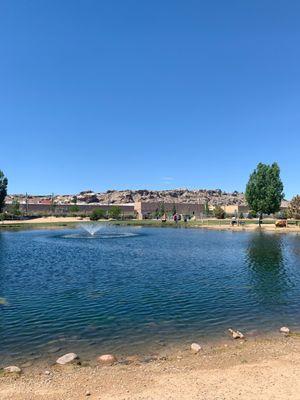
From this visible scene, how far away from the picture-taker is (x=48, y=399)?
395 inches

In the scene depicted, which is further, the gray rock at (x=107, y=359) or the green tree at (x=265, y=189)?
the green tree at (x=265, y=189)

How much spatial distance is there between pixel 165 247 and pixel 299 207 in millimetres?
52358

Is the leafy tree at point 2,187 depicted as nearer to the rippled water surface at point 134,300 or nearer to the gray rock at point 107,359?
the rippled water surface at point 134,300

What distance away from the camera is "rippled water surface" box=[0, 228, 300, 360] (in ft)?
50.8

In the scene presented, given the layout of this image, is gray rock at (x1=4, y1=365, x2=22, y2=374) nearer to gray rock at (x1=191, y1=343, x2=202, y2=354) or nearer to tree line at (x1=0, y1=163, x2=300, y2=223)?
gray rock at (x1=191, y1=343, x2=202, y2=354)

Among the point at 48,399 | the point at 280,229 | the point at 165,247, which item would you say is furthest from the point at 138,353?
the point at 280,229

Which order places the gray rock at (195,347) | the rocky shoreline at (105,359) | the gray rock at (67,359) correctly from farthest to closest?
the gray rock at (195,347) → the gray rock at (67,359) → the rocky shoreline at (105,359)

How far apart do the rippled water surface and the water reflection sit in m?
0.07

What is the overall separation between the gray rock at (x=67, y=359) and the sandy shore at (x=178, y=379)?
0.35m

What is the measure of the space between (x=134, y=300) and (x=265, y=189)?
259 feet

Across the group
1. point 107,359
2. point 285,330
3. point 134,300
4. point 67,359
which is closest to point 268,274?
point 134,300

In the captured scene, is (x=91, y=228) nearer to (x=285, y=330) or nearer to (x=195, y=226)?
(x=195, y=226)

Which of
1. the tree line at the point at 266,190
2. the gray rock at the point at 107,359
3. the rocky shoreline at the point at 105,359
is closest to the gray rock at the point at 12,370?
the rocky shoreline at the point at 105,359

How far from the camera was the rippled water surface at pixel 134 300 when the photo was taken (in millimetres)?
15469
